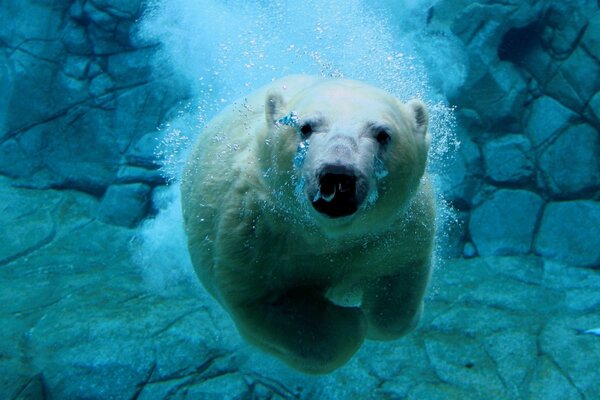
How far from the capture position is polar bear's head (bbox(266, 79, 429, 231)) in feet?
5.05

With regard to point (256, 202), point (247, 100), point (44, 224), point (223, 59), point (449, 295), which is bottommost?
point (449, 295)

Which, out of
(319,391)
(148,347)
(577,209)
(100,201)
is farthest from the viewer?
(100,201)

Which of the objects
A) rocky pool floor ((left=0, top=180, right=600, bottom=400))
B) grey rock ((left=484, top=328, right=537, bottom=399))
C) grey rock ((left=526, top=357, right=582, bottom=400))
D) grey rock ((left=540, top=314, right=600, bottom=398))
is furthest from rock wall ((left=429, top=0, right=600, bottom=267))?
grey rock ((left=526, top=357, right=582, bottom=400))

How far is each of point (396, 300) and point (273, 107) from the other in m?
1.12

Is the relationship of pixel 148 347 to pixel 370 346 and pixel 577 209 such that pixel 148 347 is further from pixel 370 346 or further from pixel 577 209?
pixel 577 209

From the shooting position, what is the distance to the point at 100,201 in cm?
999

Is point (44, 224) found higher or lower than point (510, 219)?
higher

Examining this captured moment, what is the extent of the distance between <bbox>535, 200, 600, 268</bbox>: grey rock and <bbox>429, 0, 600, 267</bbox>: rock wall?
0.01 m

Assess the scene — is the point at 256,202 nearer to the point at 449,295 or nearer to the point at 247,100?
the point at 247,100

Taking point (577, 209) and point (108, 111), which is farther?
point (108, 111)

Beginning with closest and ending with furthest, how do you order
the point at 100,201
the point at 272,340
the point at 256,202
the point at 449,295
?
the point at 256,202, the point at 272,340, the point at 449,295, the point at 100,201

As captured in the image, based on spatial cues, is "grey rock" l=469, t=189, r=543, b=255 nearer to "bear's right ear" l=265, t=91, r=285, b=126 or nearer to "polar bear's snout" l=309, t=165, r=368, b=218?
"bear's right ear" l=265, t=91, r=285, b=126

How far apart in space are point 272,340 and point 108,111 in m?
A: 8.74

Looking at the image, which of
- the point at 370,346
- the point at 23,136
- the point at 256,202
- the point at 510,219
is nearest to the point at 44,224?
the point at 23,136
